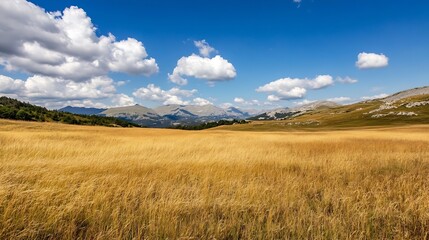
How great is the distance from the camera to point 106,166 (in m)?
9.94

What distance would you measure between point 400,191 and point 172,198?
19.8 feet

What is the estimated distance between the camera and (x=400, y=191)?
7.20 meters

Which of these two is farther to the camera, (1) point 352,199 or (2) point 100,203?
(1) point 352,199

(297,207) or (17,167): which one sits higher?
(17,167)

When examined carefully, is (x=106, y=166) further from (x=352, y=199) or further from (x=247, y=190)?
(x=352, y=199)

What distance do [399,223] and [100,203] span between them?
6041 millimetres

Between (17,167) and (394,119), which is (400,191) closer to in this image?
(17,167)

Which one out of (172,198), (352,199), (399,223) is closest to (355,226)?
(399,223)

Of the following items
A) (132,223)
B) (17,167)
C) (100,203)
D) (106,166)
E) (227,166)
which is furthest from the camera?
(227,166)

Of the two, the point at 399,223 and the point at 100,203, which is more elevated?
the point at 100,203

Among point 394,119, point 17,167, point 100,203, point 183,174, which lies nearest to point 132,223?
point 100,203

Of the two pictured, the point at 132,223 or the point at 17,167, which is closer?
the point at 132,223

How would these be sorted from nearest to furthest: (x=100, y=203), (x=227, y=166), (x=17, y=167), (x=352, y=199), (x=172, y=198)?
(x=100, y=203) → (x=172, y=198) → (x=352, y=199) → (x=17, y=167) → (x=227, y=166)

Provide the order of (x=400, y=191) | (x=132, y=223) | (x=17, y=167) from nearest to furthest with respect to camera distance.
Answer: (x=132, y=223) → (x=400, y=191) → (x=17, y=167)
